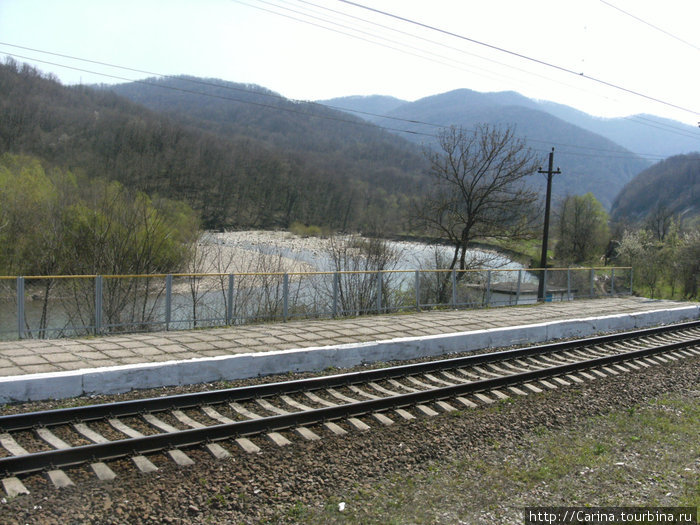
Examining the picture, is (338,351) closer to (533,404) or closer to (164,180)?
(533,404)

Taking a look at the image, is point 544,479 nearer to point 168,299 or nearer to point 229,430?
point 229,430

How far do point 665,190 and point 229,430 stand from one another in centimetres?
17059

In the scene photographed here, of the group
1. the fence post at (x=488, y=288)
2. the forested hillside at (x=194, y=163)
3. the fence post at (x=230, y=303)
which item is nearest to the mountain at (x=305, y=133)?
the forested hillside at (x=194, y=163)

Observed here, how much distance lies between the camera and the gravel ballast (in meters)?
4.40

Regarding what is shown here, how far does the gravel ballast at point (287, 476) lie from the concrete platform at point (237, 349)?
2.75 feet

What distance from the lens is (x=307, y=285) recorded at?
1395cm

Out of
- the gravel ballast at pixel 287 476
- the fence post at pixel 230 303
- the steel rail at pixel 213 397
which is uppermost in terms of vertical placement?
the fence post at pixel 230 303

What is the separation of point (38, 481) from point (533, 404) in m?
6.36

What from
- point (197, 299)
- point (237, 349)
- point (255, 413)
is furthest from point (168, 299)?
point (255, 413)

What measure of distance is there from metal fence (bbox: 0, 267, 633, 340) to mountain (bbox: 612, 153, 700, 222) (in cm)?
13753

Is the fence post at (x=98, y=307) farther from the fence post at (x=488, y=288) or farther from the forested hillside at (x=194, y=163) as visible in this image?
the forested hillside at (x=194, y=163)

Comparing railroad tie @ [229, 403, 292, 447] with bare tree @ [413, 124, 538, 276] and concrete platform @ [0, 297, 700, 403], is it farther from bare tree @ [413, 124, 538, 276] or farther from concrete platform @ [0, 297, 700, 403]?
bare tree @ [413, 124, 538, 276]

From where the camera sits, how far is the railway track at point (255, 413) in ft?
17.1

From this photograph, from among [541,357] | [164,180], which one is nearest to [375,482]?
[541,357]
